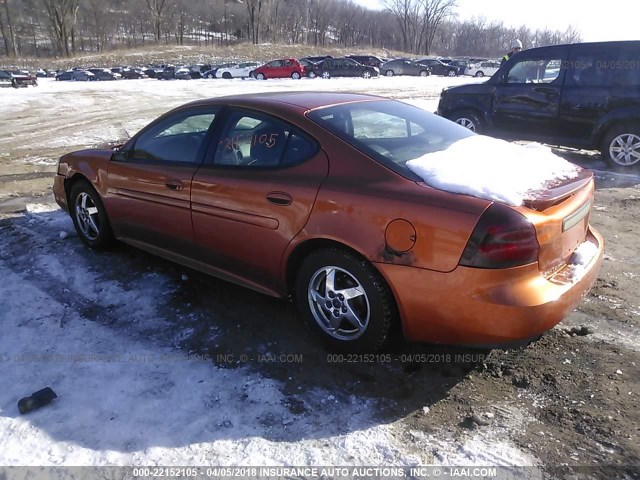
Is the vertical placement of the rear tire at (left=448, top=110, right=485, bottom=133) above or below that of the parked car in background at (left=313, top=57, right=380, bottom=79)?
above

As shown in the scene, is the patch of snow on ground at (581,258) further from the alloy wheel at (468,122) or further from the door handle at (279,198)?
the alloy wheel at (468,122)

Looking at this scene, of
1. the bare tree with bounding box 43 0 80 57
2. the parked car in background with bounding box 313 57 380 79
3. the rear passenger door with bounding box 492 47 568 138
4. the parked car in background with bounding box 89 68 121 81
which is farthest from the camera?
the bare tree with bounding box 43 0 80 57

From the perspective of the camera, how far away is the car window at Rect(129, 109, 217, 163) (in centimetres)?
385

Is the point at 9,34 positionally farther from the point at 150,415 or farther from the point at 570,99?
the point at 150,415

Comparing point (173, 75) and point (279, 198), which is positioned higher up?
point (279, 198)

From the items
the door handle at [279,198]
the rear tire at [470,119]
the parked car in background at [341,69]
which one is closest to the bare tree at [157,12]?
the parked car in background at [341,69]

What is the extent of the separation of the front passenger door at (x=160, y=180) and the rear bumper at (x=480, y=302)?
177 centimetres

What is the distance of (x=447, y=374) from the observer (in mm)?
2979

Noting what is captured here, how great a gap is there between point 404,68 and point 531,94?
132ft

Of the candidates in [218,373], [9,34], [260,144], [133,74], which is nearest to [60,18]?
[9,34]

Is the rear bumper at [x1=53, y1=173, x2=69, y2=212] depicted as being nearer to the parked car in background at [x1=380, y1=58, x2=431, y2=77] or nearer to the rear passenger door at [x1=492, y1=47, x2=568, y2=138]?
the rear passenger door at [x1=492, y1=47, x2=568, y2=138]

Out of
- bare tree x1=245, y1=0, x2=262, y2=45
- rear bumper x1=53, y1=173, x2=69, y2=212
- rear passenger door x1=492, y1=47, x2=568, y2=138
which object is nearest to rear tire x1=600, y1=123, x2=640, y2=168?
rear passenger door x1=492, y1=47, x2=568, y2=138

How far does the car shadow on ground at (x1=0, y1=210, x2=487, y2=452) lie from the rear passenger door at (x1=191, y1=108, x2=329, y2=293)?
1.23ft

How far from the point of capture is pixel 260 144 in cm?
346
